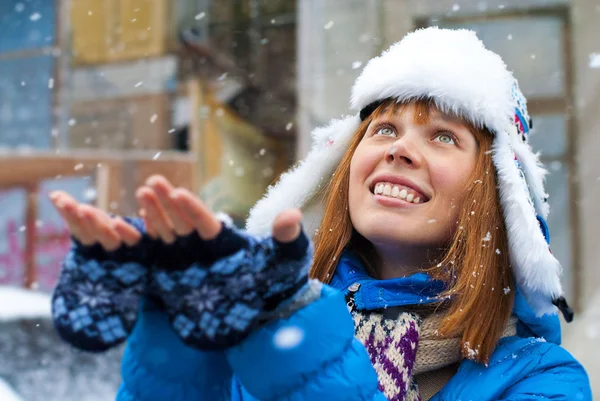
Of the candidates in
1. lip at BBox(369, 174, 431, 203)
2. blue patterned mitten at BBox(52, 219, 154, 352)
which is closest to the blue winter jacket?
blue patterned mitten at BBox(52, 219, 154, 352)

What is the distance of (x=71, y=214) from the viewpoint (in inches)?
33.4

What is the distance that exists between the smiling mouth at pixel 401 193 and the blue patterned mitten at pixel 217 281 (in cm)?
56

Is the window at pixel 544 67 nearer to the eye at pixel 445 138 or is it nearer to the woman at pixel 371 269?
the woman at pixel 371 269

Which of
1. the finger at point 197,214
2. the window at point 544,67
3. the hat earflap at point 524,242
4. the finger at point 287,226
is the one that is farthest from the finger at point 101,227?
the window at point 544,67

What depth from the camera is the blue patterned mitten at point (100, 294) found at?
2.84 ft

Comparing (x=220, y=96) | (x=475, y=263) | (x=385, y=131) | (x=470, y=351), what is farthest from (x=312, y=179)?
(x=220, y=96)

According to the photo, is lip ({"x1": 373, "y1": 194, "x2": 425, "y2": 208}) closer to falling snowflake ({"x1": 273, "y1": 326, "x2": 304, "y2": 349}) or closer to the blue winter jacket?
the blue winter jacket

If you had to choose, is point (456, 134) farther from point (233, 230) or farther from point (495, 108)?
point (233, 230)

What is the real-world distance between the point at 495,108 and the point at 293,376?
91 cm

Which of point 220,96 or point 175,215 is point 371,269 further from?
point 220,96

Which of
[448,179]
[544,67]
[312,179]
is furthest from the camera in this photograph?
[544,67]

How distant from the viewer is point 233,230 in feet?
2.94

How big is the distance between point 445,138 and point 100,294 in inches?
37.3

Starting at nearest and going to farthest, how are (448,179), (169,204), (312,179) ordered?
(169,204) → (448,179) → (312,179)
